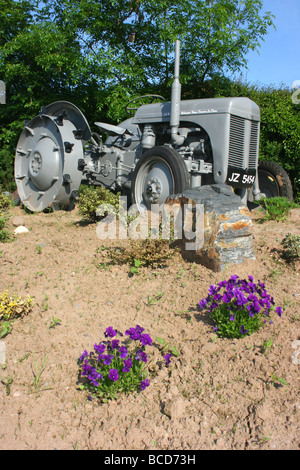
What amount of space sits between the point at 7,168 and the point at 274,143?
600cm

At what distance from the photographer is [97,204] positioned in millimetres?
5535

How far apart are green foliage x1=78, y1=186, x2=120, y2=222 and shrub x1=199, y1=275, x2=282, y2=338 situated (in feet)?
9.02

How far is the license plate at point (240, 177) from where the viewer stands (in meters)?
5.59

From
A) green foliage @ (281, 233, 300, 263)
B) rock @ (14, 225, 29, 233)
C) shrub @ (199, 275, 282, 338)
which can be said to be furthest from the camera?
rock @ (14, 225, 29, 233)

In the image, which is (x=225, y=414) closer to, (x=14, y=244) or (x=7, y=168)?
(x=14, y=244)

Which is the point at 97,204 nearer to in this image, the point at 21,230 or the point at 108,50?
the point at 21,230

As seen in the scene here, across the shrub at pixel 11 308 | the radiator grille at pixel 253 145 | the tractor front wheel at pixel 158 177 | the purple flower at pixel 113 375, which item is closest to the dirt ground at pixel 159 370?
the shrub at pixel 11 308

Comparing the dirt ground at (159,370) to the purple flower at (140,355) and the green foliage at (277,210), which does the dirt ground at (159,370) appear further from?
the green foliage at (277,210)

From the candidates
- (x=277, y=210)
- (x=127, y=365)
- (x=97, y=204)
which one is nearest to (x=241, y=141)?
(x=277, y=210)

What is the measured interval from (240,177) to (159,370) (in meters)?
3.54

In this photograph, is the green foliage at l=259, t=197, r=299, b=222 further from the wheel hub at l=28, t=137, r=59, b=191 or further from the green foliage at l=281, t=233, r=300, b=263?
the wheel hub at l=28, t=137, r=59, b=191

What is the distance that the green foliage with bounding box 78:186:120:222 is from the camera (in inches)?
218

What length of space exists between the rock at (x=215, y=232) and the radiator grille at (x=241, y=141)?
62.6 inches

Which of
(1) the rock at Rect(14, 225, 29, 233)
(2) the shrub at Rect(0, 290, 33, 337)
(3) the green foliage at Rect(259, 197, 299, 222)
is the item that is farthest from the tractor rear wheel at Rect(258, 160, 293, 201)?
(2) the shrub at Rect(0, 290, 33, 337)
